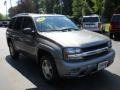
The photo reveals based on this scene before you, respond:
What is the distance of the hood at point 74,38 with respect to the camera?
6.29m

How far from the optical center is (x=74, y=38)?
21.8 ft

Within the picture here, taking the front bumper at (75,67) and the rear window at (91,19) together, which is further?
the rear window at (91,19)

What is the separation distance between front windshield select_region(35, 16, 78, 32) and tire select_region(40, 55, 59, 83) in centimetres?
102

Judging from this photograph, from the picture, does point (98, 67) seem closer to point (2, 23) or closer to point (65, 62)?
point (65, 62)

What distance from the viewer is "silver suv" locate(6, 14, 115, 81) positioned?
6.16m

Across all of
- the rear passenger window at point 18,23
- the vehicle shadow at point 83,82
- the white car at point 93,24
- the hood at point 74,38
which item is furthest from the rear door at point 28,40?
the white car at point 93,24

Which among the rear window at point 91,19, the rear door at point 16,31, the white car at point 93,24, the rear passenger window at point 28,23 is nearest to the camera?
the rear passenger window at point 28,23

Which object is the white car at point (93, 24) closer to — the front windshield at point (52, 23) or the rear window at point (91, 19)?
the rear window at point (91, 19)

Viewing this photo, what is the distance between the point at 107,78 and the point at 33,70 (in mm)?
2509

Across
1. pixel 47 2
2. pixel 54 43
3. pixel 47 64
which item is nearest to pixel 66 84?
pixel 47 64

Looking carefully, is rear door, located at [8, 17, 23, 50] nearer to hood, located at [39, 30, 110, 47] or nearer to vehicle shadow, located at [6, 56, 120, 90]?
vehicle shadow, located at [6, 56, 120, 90]

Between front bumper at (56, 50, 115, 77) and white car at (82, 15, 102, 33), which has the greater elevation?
front bumper at (56, 50, 115, 77)

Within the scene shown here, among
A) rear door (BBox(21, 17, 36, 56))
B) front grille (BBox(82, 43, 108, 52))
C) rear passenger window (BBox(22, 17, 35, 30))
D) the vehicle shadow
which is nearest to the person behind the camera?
front grille (BBox(82, 43, 108, 52))

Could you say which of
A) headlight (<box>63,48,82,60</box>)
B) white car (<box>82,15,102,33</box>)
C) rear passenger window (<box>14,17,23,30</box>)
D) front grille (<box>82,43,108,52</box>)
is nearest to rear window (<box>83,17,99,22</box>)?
white car (<box>82,15,102,33</box>)
